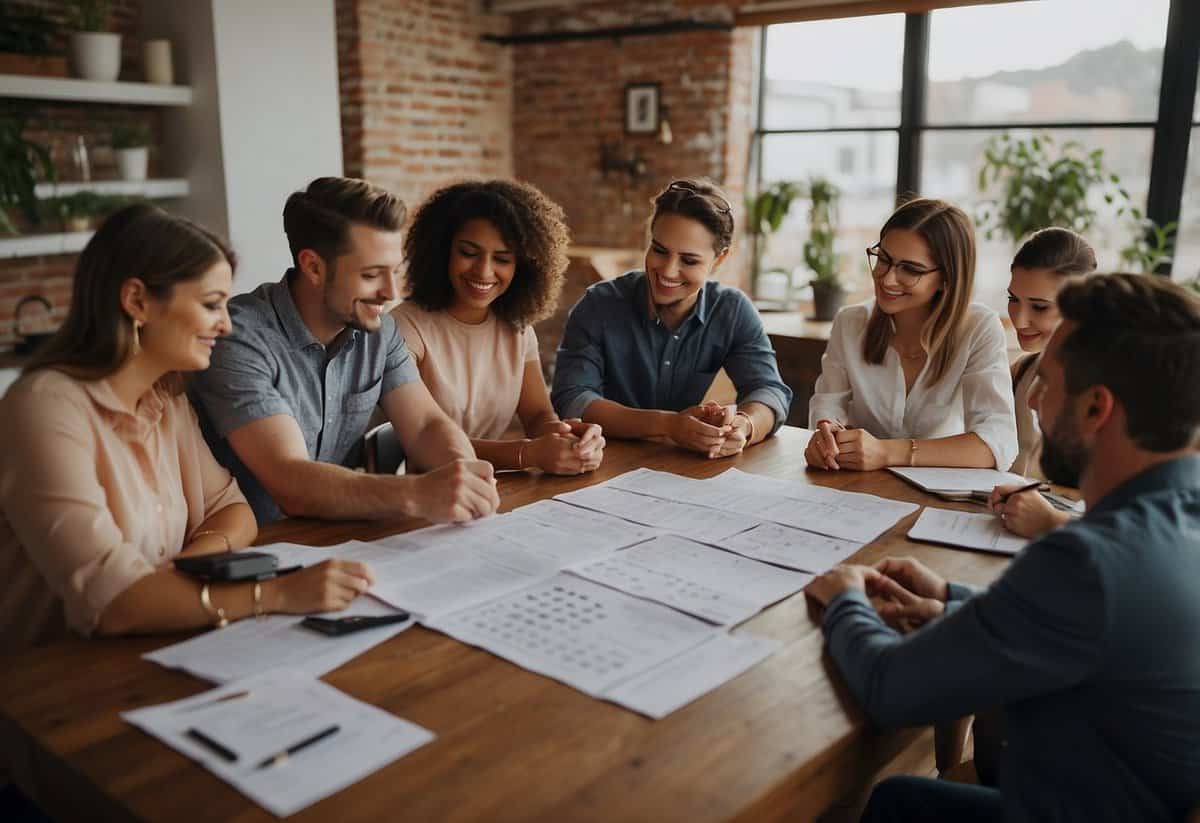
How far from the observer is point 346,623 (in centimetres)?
129

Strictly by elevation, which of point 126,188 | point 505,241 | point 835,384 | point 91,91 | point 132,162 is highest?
point 91,91

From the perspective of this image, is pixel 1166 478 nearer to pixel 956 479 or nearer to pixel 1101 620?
pixel 1101 620

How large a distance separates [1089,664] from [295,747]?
0.82 metres

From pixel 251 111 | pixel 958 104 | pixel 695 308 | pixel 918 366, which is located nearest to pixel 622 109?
pixel 958 104

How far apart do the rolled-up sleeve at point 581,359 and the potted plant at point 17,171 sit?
9.71 ft

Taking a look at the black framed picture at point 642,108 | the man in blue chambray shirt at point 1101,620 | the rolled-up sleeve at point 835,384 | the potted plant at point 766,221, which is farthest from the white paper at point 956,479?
the black framed picture at point 642,108

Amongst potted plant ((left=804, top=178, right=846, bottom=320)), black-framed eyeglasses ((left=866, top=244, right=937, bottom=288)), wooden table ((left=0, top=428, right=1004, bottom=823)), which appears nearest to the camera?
wooden table ((left=0, top=428, right=1004, bottom=823))

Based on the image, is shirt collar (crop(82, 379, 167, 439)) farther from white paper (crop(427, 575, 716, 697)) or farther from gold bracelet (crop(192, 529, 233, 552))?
white paper (crop(427, 575, 716, 697))

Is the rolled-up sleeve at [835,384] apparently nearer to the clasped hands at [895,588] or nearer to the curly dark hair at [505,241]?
the curly dark hair at [505,241]

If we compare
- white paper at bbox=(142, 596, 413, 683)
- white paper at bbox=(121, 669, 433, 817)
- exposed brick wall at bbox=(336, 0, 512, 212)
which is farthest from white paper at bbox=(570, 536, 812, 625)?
exposed brick wall at bbox=(336, 0, 512, 212)

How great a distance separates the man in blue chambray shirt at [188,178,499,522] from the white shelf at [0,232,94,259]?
2.78m

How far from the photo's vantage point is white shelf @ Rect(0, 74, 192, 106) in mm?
4246

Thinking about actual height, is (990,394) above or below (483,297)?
below

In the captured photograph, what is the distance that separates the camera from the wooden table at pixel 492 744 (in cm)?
96
